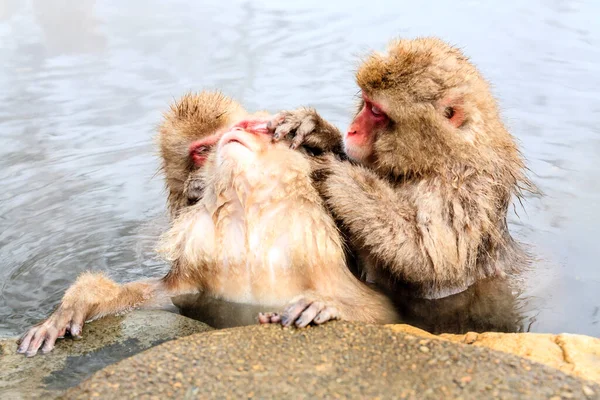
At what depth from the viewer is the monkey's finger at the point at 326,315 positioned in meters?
3.08

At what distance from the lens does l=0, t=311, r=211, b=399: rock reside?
9.66 ft

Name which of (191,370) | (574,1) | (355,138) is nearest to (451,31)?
(574,1)

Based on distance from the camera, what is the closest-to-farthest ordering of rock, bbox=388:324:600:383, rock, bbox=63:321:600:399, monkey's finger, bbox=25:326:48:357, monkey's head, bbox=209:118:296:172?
rock, bbox=63:321:600:399 → rock, bbox=388:324:600:383 → monkey's finger, bbox=25:326:48:357 → monkey's head, bbox=209:118:296:172

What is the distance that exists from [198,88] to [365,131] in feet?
13.1

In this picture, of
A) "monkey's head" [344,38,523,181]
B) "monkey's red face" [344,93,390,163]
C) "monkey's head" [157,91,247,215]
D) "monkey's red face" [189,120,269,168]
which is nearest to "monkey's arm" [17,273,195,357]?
"monkey's head" [157,91,247,215]

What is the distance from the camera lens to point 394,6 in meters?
9.75

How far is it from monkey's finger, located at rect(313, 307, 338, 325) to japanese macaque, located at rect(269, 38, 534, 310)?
56 centimetres

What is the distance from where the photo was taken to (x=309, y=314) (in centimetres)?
310

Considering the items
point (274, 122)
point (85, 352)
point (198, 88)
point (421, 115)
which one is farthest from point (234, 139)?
point (198, 88)

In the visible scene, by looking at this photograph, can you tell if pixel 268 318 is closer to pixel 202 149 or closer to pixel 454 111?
pixel 202 149

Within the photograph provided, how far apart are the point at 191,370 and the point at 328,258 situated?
1.05 m

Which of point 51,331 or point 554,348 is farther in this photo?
point 51,331

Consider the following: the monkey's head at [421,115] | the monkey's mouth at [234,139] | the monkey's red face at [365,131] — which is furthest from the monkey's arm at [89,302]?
the monkey's head at [421,115]

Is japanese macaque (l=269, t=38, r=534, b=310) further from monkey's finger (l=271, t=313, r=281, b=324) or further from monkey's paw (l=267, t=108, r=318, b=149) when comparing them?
monkey's finger (l=271, t=313, r=281, b=324)
